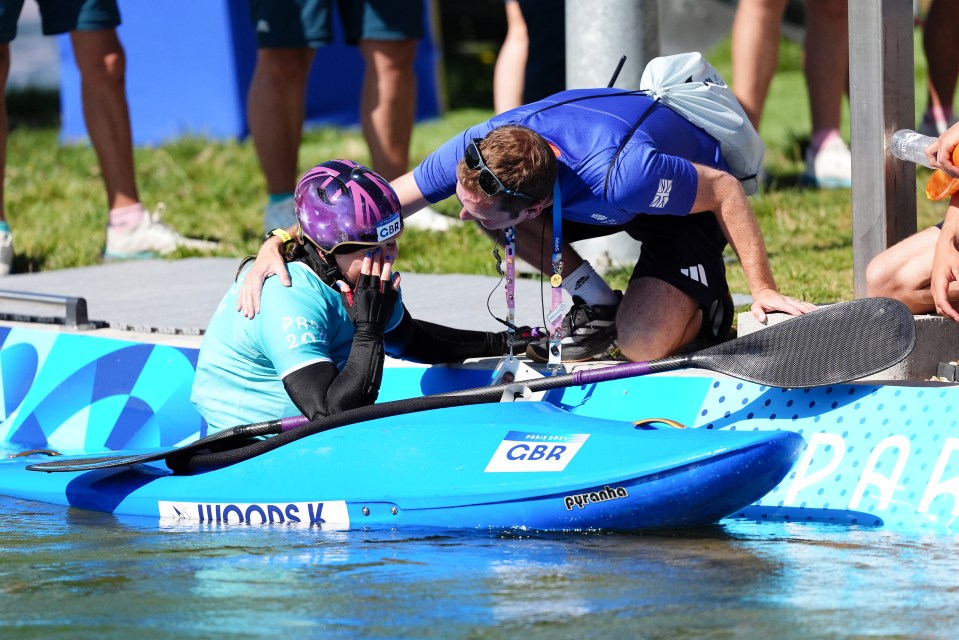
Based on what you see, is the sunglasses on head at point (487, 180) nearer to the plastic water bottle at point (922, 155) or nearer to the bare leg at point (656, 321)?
the bare leg at point (656, 321)

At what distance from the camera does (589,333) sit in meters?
5.40

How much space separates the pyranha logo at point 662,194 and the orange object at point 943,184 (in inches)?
32.9

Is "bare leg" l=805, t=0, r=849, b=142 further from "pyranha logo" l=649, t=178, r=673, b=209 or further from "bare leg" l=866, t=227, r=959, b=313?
"pyranha logo" l=649, t=178, r=673, b=209

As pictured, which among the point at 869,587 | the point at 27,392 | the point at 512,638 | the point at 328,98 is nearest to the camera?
the point at 512,638

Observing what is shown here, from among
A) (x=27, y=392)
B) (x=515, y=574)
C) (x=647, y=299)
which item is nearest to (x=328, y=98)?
(x=27, y=392)

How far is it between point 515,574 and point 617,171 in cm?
145

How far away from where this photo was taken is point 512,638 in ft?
10.8

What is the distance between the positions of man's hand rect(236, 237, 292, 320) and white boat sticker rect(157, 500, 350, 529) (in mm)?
587

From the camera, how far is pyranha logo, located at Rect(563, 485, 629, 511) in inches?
163

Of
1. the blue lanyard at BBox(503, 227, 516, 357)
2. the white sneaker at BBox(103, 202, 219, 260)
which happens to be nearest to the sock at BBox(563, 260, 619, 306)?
the blue lanyard at BBox(503, 227, 516, 357)

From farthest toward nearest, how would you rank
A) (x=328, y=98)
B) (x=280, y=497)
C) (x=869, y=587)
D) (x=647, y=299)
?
(x=328, y=98) < (x=647, y=299) < (x=280, y=497) < (x=869, y=587)

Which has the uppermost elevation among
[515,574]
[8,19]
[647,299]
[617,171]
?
[8,19]

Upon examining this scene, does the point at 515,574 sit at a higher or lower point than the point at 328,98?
lower

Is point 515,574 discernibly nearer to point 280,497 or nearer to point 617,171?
point 280,497
